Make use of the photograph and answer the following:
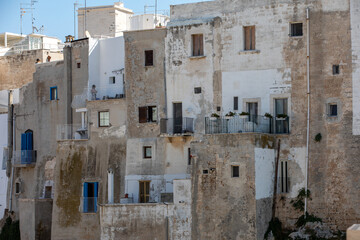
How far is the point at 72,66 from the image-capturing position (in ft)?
137

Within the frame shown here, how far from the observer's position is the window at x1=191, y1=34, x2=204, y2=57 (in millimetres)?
36312

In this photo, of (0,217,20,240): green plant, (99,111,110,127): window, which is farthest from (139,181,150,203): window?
(0,217,20,240): green plant

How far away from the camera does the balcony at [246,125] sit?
33188mm

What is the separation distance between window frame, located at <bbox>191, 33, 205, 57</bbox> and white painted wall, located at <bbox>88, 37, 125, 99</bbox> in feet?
14.6

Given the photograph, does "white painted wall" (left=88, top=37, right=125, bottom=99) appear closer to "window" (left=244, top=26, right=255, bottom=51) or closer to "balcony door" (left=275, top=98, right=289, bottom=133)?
"window" (left=244, top=26, right=255, bottom=51)

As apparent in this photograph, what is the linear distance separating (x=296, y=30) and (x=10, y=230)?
19083mm

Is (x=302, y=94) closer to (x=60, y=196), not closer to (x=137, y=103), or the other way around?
(x=137, y=103)

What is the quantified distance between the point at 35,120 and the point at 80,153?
5.54 meters

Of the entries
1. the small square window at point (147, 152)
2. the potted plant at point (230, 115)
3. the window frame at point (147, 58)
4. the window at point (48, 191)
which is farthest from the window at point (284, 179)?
the window at point (48, 191)

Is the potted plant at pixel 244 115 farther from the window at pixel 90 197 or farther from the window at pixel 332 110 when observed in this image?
the window at pixel 90 197

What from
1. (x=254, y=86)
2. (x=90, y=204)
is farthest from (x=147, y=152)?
(x=254, y=86)

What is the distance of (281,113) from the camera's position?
34.3 metres

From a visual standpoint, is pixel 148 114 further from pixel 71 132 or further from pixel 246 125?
pixel 246 125

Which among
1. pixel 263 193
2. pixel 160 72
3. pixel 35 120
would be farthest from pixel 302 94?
pixel 35 120
